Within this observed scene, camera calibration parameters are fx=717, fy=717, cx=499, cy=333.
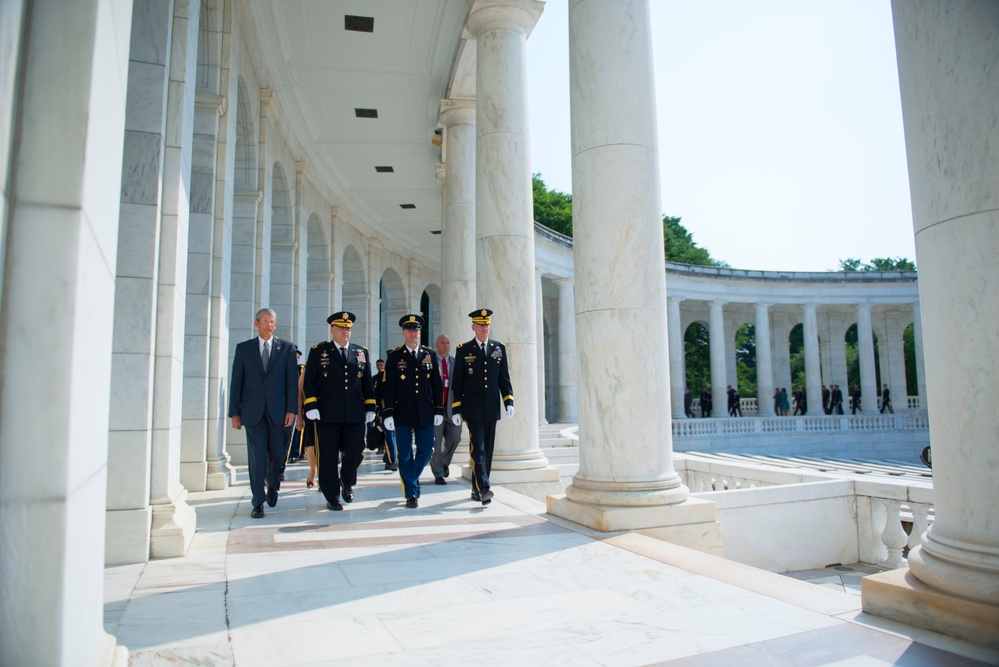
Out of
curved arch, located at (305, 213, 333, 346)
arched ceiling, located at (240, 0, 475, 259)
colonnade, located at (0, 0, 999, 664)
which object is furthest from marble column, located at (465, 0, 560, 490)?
curved arch, located at (305, 213, 333, 346)

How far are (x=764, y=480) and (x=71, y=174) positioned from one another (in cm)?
2761

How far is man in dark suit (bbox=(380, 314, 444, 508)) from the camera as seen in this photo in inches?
960

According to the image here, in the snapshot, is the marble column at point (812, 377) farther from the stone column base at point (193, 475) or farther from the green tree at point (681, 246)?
the stone column base at point (193, 475)

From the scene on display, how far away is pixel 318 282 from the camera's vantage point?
67.8 metres

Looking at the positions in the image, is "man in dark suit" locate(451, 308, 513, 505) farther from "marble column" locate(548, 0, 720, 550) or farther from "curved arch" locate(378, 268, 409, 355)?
"curved arch" locate(378, 268, 409, 355)

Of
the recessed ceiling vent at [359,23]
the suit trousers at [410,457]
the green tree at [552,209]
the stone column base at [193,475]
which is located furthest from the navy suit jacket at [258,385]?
the green tree at [552,209]

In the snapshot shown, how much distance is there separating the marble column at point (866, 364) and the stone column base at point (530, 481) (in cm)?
10946

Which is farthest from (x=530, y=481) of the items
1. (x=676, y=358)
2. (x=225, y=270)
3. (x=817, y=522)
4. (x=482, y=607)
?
(x=676, y=358)

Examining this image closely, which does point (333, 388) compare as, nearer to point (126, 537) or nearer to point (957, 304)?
point (126, 537)

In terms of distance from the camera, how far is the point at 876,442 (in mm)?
98750

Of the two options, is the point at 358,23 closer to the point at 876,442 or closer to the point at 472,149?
the point at 472,149

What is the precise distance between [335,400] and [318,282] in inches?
1819

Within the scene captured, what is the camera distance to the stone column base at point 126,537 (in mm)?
15609

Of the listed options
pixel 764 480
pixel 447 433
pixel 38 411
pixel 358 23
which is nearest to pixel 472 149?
pixel 358 23
